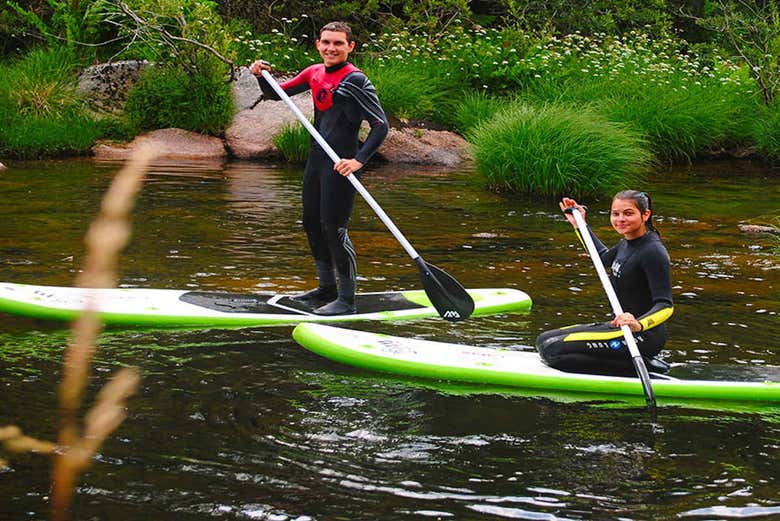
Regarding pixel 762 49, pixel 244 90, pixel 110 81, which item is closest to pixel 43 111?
pixel 110 81

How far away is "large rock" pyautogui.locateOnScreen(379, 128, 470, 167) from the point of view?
13.5 meters

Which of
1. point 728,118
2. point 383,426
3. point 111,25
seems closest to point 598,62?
point 728,118

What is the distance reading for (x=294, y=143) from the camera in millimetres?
13172

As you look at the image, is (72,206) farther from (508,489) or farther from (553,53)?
(553,53)

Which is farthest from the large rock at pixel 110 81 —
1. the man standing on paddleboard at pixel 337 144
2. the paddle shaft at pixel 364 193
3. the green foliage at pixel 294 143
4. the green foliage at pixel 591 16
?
the paddle shaft at pixel 364 193

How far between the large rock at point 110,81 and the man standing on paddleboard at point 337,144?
839 centimetres

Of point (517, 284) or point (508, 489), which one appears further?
point (517, 284)

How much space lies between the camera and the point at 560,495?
3.23 metres

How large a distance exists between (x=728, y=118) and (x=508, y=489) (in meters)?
12.1

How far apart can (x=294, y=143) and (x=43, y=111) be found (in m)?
3.20

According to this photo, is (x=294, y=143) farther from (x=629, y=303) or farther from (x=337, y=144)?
(x=629, y=303)

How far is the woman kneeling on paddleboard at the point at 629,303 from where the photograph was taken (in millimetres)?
4387

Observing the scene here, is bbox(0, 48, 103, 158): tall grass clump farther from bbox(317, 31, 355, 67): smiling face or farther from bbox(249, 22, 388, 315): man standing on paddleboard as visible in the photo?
bbox(317, 31, 355, 67): smiling face

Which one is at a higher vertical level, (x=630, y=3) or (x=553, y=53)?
(x=630, y=3)
